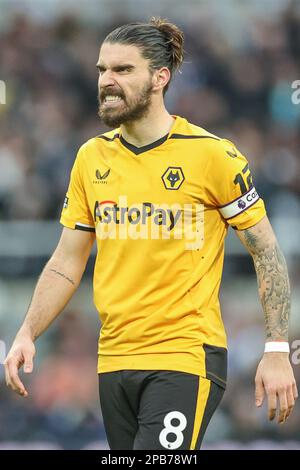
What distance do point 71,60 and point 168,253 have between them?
25.3ft

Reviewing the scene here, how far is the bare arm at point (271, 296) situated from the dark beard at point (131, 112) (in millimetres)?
755

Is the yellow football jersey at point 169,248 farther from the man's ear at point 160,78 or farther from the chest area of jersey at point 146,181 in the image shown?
the man's ear at point 160,78

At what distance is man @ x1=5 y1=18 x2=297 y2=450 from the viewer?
504cm

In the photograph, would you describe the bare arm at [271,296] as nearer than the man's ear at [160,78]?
Yes

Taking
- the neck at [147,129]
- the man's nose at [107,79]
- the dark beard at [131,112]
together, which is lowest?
the neck at [147,129]

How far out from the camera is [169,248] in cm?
517

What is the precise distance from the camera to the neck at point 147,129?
537 cm

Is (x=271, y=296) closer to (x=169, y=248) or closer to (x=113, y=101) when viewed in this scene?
(x=169, y=248)

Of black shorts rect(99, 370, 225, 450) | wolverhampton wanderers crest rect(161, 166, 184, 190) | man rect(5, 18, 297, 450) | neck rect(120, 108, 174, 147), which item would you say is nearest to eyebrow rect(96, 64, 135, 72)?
man rect(5, 18, 297, 450)

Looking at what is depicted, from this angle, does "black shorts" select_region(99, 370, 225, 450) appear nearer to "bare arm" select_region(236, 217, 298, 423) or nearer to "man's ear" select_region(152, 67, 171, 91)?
"bare arm" select_region(236, 217, 298, 423)

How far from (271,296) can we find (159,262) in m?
0.54

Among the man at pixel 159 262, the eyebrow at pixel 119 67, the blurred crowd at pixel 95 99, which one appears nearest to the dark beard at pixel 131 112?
the man at pixel 159 262

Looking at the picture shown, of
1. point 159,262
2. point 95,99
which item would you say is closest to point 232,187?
point 159,262

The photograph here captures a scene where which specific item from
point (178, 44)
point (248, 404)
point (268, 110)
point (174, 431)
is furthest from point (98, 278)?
point (268, 110)
